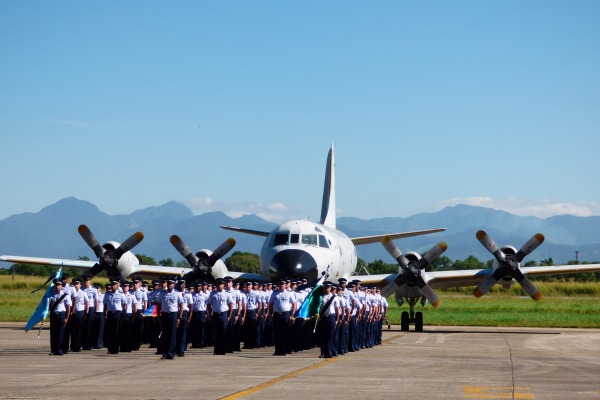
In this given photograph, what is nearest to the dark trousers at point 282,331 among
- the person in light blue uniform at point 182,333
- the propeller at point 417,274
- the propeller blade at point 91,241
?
the person in light blue uniform at point 182,333

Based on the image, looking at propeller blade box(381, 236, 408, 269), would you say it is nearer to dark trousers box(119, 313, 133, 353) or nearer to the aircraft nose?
the aircraft nose

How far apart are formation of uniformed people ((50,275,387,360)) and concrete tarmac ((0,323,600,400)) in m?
0.50

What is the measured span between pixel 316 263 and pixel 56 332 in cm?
998

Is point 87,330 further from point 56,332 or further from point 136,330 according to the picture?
point 56,332

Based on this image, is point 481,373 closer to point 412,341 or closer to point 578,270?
point 412,341

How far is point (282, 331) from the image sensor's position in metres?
23.8

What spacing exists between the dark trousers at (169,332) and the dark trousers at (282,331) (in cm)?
264

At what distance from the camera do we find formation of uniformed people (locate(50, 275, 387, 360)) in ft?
75.4

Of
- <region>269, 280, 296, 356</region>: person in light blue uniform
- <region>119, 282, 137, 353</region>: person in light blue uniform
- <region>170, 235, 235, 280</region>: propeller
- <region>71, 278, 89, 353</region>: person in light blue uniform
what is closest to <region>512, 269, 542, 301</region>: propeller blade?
<region>170, 235, 235, 280</region>: propeller

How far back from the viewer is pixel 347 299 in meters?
24.5

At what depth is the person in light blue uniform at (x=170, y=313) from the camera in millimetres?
22234

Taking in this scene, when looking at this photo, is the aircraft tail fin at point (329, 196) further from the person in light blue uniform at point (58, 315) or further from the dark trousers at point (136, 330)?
the person in light blue uniform at point (58, 315)

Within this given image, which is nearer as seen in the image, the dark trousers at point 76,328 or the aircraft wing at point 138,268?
the dark trousers at point 76,328

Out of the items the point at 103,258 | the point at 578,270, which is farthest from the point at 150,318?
the point at 578,270
